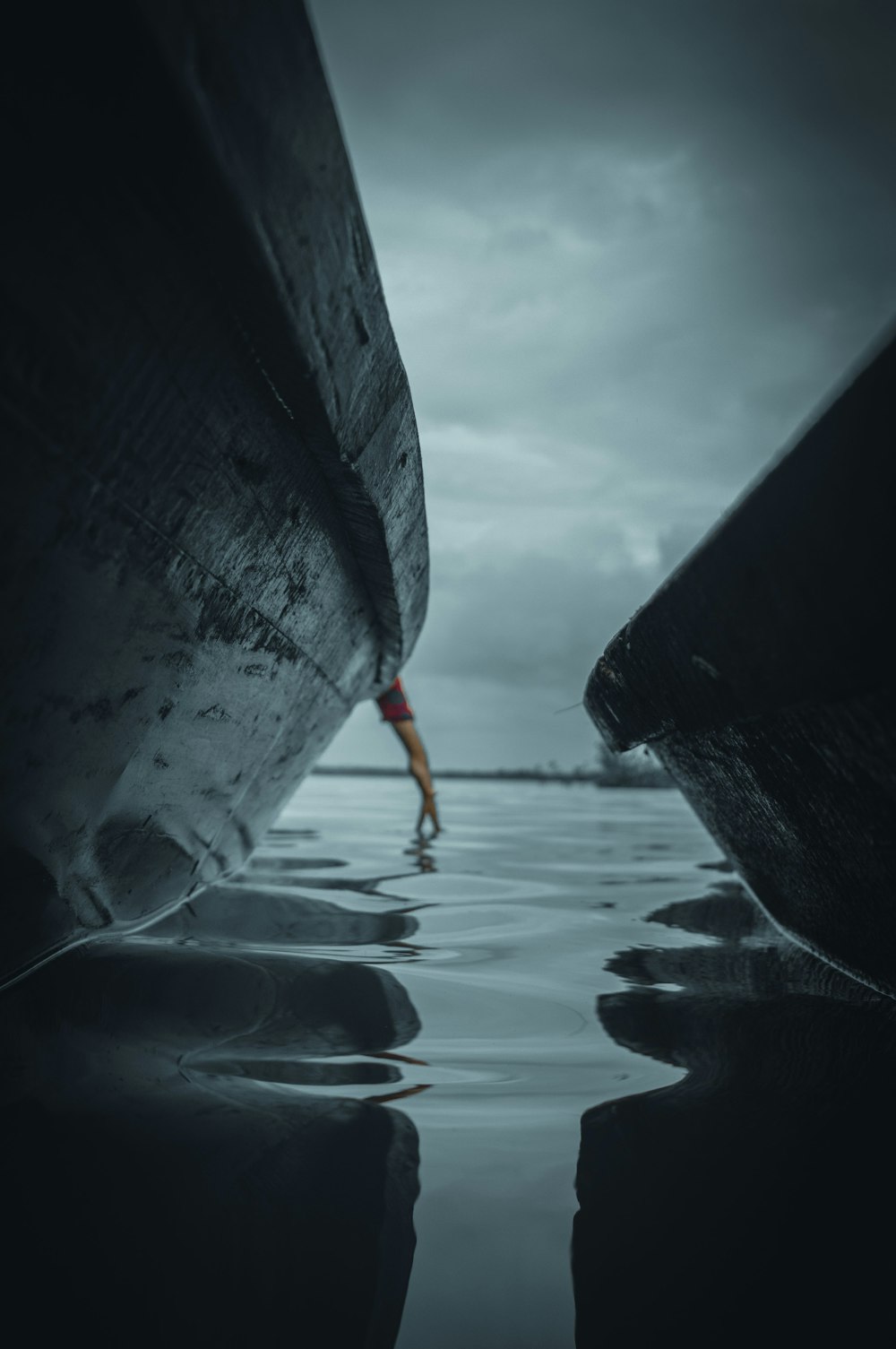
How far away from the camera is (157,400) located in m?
1.16

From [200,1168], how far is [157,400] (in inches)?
38.3

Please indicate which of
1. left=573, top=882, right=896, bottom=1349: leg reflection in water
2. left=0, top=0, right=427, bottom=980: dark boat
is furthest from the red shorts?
left=573, top=882, right=896, bottom=1349: leg reflection in water

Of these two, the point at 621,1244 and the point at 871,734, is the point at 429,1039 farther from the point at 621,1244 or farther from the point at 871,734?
the point at 871,734

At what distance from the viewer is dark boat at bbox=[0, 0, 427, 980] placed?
36.5 inches

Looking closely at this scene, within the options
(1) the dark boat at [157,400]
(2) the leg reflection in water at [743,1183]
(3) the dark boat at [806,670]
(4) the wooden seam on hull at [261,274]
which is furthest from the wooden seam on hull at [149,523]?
(2) the leg reflection in water at [743,1183]

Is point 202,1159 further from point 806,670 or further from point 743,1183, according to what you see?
point 806,670

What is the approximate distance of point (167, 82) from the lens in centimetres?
90

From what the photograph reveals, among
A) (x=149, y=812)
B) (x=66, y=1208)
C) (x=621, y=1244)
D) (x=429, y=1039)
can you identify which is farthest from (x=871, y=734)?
(x=149, y=812)

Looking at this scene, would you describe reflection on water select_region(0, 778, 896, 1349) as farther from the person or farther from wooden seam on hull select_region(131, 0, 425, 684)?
the person

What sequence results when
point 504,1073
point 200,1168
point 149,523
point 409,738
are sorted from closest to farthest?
point 200,1168 < point 149,523 < point 504,1073 < point 409,738

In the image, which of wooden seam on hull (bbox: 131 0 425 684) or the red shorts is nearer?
wooden seam on hull (bbox: 131 0 425 684)

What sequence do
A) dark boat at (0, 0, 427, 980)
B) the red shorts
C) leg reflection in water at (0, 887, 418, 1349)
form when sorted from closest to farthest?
leg reflection in water at (0, 887, 418, 1349) → dark boat at (0, 0, 427, 980) → the red shorts

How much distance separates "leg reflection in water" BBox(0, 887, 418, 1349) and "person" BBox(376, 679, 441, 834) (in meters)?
4.49

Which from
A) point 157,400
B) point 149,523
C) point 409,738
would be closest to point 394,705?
point 409,738
